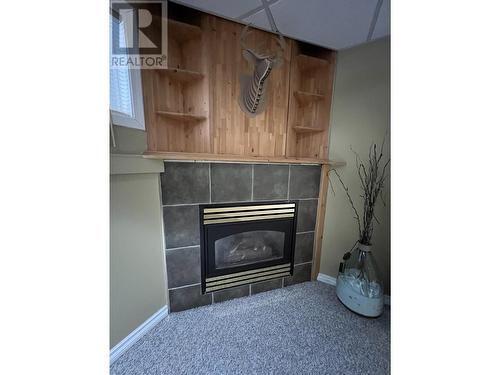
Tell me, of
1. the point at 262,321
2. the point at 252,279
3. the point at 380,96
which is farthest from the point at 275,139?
the point at 262,321

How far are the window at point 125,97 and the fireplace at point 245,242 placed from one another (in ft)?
2.28

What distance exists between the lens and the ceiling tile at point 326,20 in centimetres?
117

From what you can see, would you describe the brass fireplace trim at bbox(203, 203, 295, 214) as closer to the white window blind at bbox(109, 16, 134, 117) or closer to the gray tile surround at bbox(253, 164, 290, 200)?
the gray tile surround at bbox(253, 164, 290, 200)

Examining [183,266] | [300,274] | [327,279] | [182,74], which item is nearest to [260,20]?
[182,74]

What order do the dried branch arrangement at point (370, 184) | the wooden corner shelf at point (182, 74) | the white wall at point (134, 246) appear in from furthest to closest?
the dried branch arrangement at point (370, 184) < the wooden corner shelf at point (182, 74) < the white wall at point (134, 246)

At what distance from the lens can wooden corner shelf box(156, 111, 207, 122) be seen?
128 cm

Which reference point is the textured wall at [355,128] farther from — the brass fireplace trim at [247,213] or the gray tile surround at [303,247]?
the brass fireplace trim at [247,213]

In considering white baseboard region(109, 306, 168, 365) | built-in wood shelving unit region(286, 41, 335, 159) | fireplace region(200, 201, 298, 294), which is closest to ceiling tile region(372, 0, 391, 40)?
built-in wood shelving unit region(286, 41, 335, 159)

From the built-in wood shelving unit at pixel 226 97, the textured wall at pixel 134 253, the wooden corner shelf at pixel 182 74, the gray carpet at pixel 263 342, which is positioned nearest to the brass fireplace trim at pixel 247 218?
the textured wall at pixel 134 253

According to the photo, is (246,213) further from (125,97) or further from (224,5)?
(224,5)

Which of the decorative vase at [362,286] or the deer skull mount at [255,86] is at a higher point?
the deer skull mount at [255,86]

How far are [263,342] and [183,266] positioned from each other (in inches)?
28.7

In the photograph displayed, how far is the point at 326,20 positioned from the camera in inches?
51.1

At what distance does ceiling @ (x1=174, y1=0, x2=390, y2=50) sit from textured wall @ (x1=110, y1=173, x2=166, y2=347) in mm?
1178
